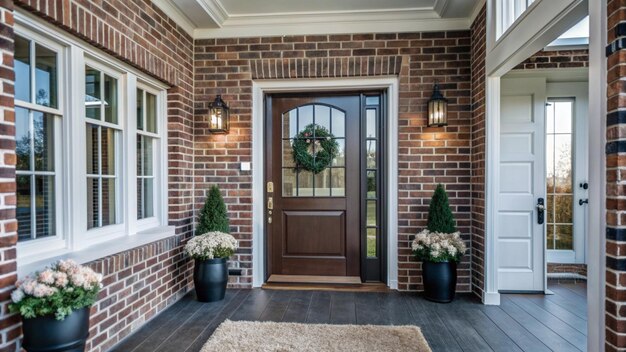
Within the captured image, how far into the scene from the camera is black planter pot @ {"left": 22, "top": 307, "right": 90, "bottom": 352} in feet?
5.24

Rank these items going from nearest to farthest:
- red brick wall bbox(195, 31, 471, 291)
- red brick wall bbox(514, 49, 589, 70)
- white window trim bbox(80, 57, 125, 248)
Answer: white window trim bbox(80, 57, 125, 248) → red brick wall bbox(195, 31, 471, 291) → red brick wall bbox(514, 49, 589, 70)

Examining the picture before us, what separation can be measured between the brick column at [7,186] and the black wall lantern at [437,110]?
10.2 ft

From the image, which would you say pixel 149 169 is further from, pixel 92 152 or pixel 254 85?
pixel 254 85

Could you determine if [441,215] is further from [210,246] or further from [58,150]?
[58,150]

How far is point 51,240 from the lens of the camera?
6.80 ft

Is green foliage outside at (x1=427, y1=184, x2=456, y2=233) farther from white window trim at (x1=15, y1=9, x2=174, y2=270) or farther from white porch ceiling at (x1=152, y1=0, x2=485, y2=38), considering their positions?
white window trim at (x1=15, y1=9, x2=174, y2=270)

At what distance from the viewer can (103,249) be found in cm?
229

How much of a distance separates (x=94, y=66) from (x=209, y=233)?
5.33ft

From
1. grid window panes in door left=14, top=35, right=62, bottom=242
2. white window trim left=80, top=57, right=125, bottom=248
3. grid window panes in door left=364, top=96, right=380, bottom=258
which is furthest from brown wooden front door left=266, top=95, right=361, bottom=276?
grid window panes in door left=14, top=35, right=62, bottom=242

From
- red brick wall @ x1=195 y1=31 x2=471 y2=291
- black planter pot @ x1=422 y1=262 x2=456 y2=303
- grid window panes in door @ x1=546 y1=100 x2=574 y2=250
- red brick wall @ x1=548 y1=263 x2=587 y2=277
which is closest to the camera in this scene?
black planter pot @ x1=422 y1=262 x2=456 y2=303

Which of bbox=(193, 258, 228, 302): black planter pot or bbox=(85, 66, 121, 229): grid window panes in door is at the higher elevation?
bbox=(85, 66, 121, 229): grid window panes in door

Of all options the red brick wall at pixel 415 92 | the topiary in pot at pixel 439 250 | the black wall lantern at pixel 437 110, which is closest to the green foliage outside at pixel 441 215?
the topiary in pot at pixel 439 250

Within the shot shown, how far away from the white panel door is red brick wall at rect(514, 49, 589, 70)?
207 mm

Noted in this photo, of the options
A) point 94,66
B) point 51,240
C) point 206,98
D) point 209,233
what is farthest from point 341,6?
point 51,240
